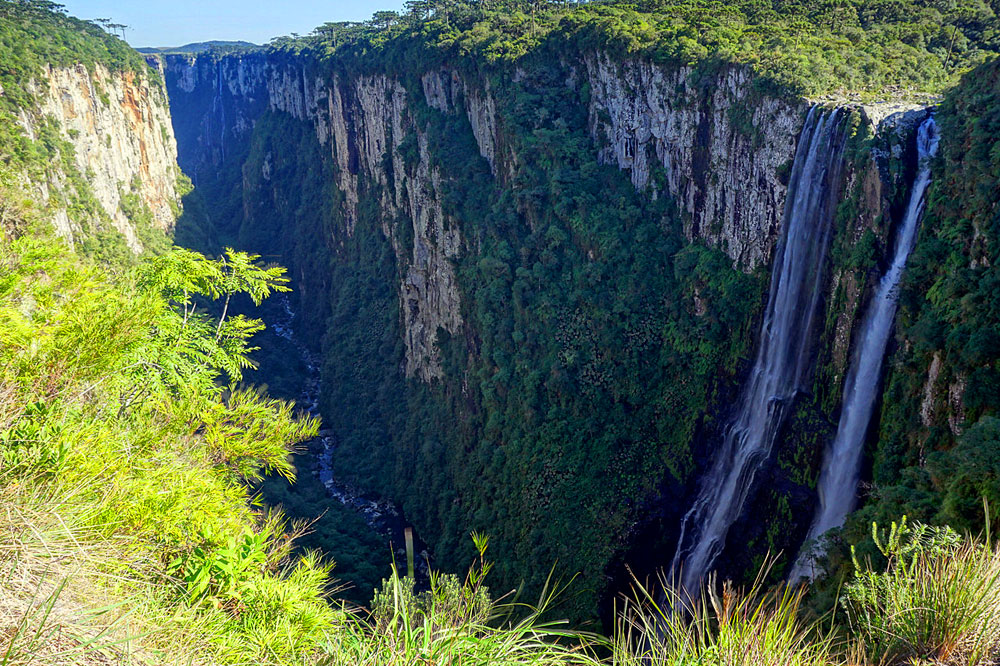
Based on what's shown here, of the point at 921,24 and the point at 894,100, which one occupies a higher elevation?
the point at 921,24

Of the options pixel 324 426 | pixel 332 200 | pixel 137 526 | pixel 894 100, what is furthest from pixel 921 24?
pixel 332 200

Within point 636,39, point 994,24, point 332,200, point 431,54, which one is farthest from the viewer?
point 332,200

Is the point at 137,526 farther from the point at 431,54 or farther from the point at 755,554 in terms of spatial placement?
the point at 431,54

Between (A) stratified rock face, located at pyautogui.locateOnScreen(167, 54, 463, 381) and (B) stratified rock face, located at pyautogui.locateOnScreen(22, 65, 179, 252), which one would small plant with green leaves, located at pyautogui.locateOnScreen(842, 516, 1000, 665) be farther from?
(B) stratified rock face, located at pyautogui.locateOnScreen(22, 65, 179, 252)

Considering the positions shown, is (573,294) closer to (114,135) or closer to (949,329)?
(949,329)

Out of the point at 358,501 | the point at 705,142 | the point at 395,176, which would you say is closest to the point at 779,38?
the point at 705,142

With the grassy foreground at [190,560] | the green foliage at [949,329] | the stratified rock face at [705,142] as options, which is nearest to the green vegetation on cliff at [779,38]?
the stratified rock face at [705,142]
